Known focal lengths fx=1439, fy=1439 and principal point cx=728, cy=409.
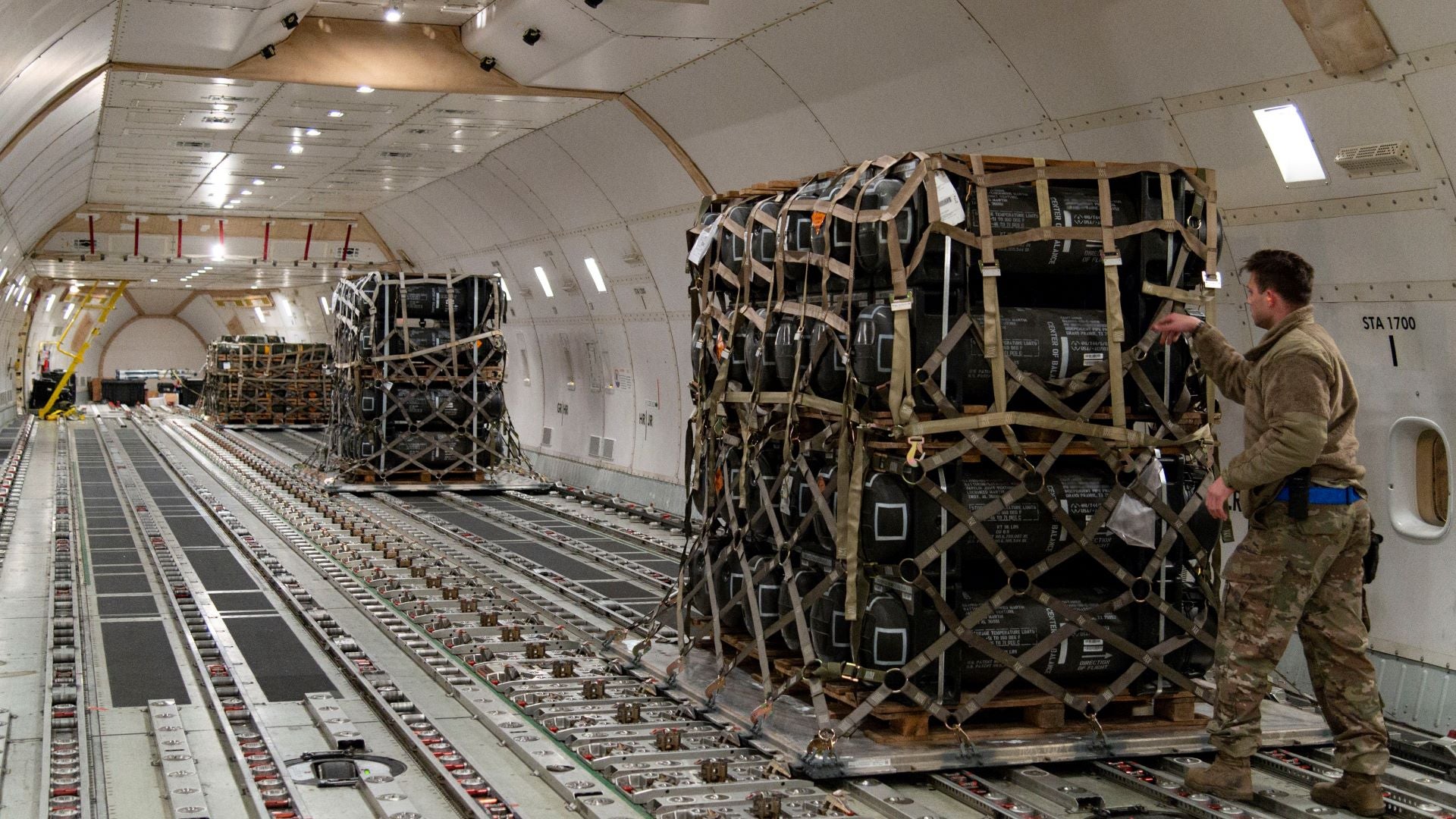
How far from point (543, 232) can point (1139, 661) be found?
47.0 feet

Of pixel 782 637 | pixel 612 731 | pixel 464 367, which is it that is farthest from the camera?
pixel 464 367

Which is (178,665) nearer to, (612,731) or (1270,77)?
(612,731)

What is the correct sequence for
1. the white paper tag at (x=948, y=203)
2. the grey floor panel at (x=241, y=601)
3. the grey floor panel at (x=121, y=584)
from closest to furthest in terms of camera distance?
the white paper tag at (x=948, y=203) → the grey floor panel at (x=241, y=601) → the grey floor panel at (x=121, y=584)

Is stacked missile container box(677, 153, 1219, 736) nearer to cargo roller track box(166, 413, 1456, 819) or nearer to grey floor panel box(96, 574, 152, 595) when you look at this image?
cargo roller track box(166, 413, 1456, 819)

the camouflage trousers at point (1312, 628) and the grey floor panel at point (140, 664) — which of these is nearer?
the camouflage trousers at point (1312, 628)

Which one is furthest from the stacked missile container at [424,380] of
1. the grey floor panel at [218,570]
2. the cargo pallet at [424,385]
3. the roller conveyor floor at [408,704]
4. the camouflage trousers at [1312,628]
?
the camouflage trousers at [1312,628]

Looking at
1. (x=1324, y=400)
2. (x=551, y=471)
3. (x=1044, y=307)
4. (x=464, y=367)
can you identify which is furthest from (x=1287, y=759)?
(x=551, y=471)

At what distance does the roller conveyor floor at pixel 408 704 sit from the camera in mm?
6238

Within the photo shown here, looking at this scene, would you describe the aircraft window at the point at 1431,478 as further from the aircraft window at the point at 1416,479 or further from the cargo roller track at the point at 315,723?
the cargo roller track at the point at 315,723

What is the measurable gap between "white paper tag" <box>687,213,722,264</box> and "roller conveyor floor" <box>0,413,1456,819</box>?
2.53 m

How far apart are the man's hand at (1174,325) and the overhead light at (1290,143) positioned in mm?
1458

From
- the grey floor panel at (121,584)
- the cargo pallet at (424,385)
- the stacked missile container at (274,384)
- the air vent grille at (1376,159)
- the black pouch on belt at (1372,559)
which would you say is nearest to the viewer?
the black pouch on belt at (1372,559)

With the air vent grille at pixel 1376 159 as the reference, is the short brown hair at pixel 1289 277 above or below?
below

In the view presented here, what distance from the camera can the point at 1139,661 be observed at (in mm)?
6961
